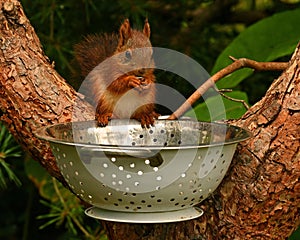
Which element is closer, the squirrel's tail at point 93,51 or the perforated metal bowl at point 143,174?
the perforated metal bowl at point 143,174

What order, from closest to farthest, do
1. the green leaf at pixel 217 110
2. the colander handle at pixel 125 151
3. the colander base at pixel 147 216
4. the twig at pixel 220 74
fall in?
the colander handle at pixel 125 151 → the colander base at pixel 147 216 → the twig at pixel 220 74 → the green leaf at pixel 217 110

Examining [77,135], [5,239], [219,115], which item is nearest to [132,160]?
[77,135]

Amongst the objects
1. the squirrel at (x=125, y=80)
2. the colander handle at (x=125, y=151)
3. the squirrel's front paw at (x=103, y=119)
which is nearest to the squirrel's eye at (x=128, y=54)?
the squirrel at (x=125, y=80)

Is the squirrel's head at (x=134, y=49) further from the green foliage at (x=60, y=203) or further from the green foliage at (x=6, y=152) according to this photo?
the green foliage at (x=60, y=203)

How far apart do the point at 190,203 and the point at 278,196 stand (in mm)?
153

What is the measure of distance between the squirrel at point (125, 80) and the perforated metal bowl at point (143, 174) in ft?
0.34

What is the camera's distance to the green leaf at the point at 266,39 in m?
1.72

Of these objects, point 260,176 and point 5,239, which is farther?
point 5,239

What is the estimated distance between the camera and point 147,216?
107 cm

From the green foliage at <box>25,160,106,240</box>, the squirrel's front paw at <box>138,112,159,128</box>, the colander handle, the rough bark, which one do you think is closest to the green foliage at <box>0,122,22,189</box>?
the green foliage at <box>25,160,106,240</box>

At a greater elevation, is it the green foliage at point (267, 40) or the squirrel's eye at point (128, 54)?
the green foliage at point (267, 40)

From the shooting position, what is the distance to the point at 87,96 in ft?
4.17

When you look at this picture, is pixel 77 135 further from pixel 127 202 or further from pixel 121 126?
pixel 127 202

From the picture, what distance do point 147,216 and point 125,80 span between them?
0.78ft
